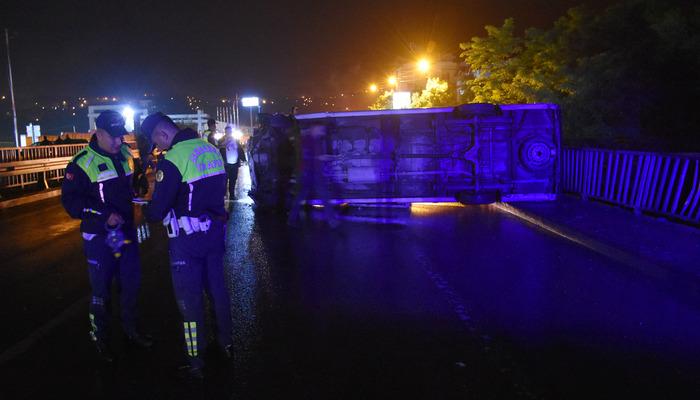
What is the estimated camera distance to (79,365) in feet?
15.4

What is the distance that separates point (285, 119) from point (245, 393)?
8.75m

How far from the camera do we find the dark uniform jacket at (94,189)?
4.66 m

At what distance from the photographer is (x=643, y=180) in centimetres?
1129

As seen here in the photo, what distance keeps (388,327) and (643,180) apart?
790cm

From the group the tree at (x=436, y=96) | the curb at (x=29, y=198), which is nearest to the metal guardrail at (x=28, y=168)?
the curb at (x=29, y=198)

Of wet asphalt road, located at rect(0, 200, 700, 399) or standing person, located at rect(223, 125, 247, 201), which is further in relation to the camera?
standing person, located at rect(223, 125, 247, 201)

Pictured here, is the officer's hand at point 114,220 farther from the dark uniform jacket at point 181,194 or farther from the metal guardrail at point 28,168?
the metal guardrail at point 28,168

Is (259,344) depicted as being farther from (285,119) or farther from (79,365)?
(285,119)

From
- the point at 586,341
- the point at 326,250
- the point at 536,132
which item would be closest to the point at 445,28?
the point at 536,132

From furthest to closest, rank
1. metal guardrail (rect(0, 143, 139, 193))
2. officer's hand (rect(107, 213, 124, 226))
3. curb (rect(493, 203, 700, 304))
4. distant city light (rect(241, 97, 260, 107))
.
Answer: distant city light (rect(241, 97, 260, 107)) < metal guardrail (rect(0, 143, 139, 193)) < curb (rect(493, 203, 700, 304)) < officer's hand (rect(107, 213, 124, 226))

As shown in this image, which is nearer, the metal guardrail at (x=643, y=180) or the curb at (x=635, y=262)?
the curb at (x=635, y=262)

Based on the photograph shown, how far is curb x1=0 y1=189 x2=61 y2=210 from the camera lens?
16.4 m

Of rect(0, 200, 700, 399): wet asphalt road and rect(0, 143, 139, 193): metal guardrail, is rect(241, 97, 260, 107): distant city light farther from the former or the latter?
rect(0, 200, 700, 399): wet asphalt road

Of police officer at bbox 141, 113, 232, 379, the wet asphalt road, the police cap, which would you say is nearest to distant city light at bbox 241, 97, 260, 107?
the wet asphalt road
